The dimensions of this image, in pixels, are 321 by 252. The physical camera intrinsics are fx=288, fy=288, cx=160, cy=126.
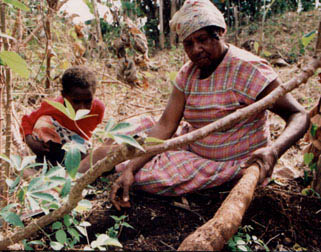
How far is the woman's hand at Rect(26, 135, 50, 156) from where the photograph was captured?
2.01m

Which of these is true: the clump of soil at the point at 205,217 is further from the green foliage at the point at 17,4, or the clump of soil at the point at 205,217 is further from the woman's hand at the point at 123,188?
the green foliage at the point at 17,4

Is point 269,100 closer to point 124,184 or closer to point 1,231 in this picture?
point 124,184

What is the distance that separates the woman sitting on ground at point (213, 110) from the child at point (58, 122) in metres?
0.68

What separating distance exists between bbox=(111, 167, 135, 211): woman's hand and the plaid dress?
0.12 metres

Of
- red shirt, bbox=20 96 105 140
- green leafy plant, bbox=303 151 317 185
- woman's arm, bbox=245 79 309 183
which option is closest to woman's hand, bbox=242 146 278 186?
woman's arm, bbox=245 79 309 183

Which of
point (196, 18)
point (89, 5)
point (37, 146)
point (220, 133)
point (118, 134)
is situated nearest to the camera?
point (118, 134)

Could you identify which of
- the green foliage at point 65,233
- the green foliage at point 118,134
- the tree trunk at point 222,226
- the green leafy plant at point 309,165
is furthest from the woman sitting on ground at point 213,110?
the green foliage at point 118,134

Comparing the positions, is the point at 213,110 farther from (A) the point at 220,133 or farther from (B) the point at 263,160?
(B) the point at 263,160

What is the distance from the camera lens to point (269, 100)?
0.91m

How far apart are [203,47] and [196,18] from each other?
0.51ft

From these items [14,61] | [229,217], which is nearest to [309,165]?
[229,217]

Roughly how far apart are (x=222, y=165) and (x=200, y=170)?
0.12 metres

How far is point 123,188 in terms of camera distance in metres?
1.54

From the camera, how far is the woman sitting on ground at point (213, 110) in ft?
4.98
